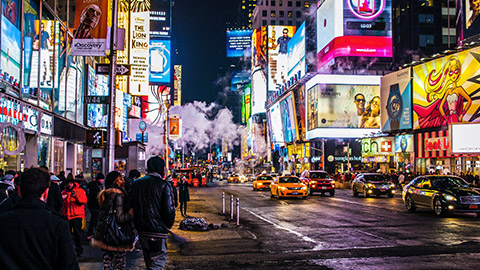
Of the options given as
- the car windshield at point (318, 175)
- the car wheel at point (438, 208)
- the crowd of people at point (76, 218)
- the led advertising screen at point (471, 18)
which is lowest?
the car wheel at point (438, 208)

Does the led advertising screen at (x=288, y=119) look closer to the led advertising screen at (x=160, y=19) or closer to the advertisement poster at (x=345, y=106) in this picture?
the advertisement poster at (x=345, y=106)

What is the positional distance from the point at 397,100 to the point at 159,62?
31.1m

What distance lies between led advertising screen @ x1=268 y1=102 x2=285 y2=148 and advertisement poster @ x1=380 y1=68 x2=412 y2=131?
46.4 meters

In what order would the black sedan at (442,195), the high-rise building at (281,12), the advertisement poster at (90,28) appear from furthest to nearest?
the high-rise building at (281,12) → the black sedan at (442,195) → the advertisement poster at (90,28)

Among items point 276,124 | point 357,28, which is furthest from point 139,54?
point 276,124

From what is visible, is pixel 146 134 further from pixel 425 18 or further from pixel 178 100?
A: pixel 178 100

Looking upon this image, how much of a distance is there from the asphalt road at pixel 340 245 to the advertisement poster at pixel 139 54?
3650 centimetres

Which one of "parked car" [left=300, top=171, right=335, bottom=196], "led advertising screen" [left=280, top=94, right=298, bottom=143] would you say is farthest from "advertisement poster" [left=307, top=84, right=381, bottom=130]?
"parked car" [left=300, top=171, right=335, bottom=196]

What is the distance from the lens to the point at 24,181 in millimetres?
3467

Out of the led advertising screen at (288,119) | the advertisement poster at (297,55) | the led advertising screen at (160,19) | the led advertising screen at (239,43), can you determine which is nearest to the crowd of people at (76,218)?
the led advertising screen at (160,19)

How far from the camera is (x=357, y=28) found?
79.7 metres

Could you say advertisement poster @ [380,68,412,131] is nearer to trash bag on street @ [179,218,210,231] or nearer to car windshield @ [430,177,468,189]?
car windshield @ [430,177,468,189]

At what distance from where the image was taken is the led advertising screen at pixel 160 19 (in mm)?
71750

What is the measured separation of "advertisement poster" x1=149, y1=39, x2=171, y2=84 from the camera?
2522 inches
